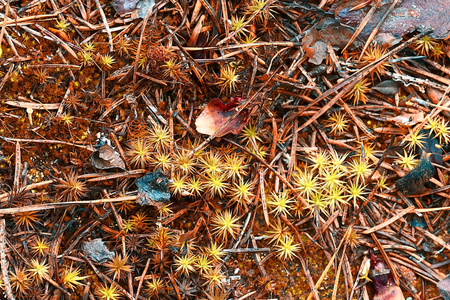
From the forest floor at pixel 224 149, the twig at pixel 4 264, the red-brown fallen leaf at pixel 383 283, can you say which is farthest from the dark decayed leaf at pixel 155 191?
the red-brown fallen leaf at pixel 383 283

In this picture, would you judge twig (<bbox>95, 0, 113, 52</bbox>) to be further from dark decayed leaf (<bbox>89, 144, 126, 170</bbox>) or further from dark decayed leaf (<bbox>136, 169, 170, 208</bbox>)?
dark decayed leaf (<bbox>136, 169, 170, 208</bbox>)

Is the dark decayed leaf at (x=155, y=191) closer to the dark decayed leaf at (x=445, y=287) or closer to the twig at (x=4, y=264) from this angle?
the twig at (x=4, y=264)

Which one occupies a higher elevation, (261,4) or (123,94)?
(261,4)

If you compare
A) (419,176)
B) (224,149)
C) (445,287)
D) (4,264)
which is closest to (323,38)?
(224,149)

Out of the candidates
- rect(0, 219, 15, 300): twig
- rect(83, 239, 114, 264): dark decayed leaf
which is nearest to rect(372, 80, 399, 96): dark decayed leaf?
rect(83, 239, 114, 264): dark decayed leaf

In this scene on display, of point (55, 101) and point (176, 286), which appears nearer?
point (176, 286)

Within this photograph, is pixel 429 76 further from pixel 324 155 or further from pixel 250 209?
pixel 250 209

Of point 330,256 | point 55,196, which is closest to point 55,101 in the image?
point 55,196
